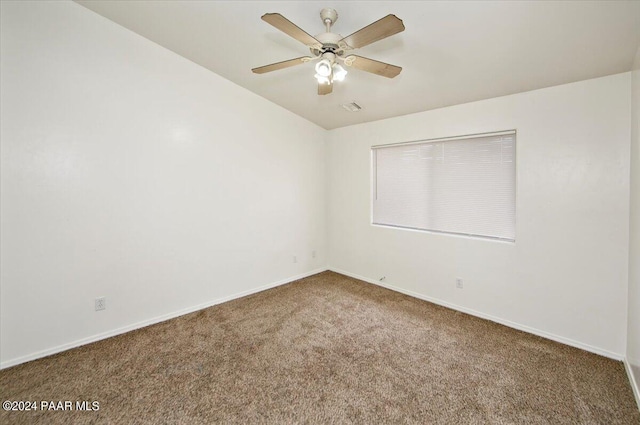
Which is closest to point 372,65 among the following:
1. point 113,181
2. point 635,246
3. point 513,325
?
point 635,246

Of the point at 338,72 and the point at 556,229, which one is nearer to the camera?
the point at 338,72

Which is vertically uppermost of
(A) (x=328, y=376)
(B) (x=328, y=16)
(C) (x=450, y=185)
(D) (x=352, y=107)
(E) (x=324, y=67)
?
(B) (x=328, y=16)

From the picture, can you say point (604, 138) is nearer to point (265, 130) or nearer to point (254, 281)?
point (265, 130)

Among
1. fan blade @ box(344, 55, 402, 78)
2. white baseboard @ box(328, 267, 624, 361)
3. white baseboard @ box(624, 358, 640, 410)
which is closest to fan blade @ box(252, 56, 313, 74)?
fan blade @ box(344, 55, 402, 78)

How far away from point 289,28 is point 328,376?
8.05 feet

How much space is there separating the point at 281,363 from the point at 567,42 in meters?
3.30

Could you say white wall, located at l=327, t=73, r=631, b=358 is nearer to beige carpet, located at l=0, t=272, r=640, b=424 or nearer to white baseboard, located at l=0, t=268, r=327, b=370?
beige carpet, located at l=0, t=272, r=640, b=424

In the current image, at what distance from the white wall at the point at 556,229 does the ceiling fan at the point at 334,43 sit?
1.66 metres

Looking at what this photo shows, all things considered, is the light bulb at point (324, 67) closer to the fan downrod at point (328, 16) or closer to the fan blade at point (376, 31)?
the fan blade at point (376, 31)

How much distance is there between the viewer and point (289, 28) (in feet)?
5.38

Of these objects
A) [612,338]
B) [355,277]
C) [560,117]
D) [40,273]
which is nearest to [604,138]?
[560,117]

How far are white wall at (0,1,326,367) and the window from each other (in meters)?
1.82

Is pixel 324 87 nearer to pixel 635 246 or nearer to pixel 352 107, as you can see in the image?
pixel 352 107

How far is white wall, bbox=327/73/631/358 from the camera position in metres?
2.28
